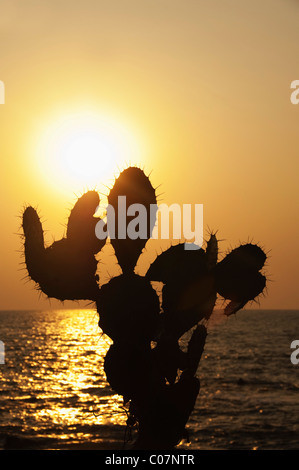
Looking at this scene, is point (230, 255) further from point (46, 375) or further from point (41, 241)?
point (46, 375)

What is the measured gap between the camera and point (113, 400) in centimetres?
5797

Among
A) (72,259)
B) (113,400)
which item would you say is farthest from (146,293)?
(113,400)

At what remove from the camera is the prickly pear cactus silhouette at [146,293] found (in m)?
4.39

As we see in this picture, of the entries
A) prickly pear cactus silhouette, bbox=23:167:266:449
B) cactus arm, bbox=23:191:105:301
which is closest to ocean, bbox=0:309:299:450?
prickly pear cactus silhouette, bbox=23:167:266:449

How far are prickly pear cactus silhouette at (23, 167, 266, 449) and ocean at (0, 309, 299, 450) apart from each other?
0.42m

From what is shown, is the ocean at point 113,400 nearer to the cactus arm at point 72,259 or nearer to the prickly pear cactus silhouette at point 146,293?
the prickly pear cactus silhouette at point 146,293

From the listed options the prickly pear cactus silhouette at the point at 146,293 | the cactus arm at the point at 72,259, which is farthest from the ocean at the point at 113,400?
the cactus arm at the point at 72,259

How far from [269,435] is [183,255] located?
41.0m

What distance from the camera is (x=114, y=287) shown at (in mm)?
4422

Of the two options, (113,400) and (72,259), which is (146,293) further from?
(113,400)

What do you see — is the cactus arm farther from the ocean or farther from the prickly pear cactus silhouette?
the ocean

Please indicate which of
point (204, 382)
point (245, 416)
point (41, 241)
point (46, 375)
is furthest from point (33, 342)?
point (41, 241)

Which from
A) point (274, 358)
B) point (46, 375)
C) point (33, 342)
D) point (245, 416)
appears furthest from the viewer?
point (33, 342)

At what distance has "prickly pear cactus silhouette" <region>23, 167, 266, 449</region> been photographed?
173 inches
